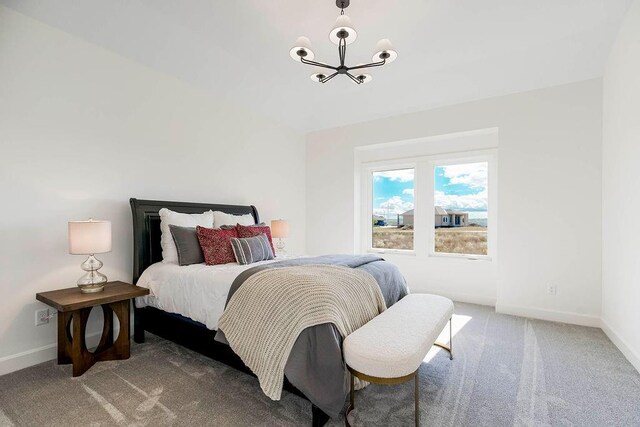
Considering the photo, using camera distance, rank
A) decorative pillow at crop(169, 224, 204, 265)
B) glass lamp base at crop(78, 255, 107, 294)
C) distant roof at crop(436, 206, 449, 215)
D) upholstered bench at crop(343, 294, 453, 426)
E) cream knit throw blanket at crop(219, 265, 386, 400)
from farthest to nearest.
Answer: distant roof at crop(436, 206, 449, 215)
decorative pillow at crop(169, 224, 204, 265)
glass lamp base at crop(78, 255, 107, 294)
cream knit throw blanket at crop(219, 265, 386, 400)
upholstered bench at crop(343, 294, 453, 426)

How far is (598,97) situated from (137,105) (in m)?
4.85

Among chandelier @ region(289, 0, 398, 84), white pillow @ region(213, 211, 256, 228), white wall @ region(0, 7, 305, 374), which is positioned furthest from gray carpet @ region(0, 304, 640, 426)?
chandelier @ region(289, 0, 398, 84)

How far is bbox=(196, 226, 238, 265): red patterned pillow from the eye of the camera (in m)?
→ 2.85

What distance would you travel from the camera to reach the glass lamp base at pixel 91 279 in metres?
2.39

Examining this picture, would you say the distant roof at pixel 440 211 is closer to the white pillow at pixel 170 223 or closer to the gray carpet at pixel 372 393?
the gray carpet at pixel 372 393

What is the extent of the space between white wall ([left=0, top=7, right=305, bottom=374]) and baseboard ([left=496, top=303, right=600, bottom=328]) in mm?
3881

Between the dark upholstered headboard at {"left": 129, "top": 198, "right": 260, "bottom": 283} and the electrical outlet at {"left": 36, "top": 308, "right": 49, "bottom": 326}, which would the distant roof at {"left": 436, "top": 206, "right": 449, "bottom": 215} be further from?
the electrical outlet at {"left": 36, "top": 308, "right": 49, "bottom": 326}

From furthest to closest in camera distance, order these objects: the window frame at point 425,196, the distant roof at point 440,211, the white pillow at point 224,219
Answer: the distant roof at point 440,211
the window frame at point 425,196
the white pillow at point 224,219

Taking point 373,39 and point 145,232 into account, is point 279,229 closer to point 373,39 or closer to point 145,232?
point 145,232

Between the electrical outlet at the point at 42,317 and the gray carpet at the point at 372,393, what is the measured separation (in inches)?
12.8

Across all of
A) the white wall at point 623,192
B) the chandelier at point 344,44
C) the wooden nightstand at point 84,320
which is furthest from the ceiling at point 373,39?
the wooden nightstand at point 84,320

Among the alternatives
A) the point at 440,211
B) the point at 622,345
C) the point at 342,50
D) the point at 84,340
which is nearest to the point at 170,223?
the point at 84,340

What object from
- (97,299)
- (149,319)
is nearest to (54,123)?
(97,299)

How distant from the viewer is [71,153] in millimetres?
→ 2643
